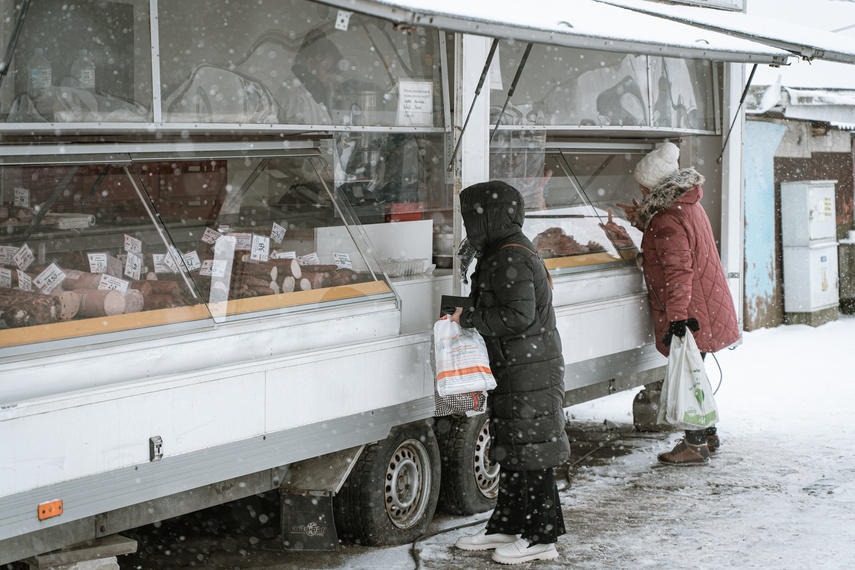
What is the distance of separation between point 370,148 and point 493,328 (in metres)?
1.40

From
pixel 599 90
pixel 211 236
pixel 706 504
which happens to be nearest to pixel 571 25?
pixel 211 236

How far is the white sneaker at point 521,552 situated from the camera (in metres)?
4.23

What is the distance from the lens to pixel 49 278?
3.57 meters

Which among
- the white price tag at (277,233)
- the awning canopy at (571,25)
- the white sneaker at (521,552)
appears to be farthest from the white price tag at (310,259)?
the white sneaker at (521,552)

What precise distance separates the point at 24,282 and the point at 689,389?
12.9 feet

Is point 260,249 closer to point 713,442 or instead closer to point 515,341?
point 515,341

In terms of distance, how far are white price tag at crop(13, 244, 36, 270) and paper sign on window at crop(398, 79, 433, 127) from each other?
1886mm

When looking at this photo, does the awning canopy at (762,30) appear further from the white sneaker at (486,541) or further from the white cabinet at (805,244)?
the white cabinet at (805,244)

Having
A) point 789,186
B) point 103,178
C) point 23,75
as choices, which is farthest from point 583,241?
point 789,186

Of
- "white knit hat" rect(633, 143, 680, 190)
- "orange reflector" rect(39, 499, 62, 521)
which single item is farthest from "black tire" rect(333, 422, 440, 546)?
"white knit hat" rect(633, 143, 680, 190)

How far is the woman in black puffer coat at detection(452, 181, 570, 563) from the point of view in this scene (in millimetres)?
4215

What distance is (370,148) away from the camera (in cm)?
500

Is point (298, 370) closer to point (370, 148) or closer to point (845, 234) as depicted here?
point (370, 148)

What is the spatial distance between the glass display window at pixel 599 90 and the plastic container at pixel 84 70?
2.20 meters
